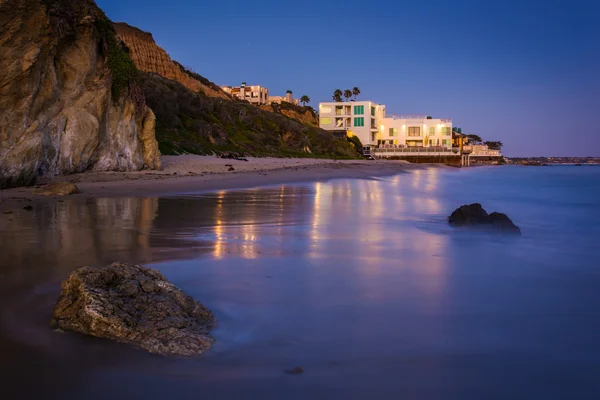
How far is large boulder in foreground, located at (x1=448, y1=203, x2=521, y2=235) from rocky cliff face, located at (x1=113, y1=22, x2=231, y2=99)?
64.4 metres

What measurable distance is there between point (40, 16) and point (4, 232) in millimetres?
9009

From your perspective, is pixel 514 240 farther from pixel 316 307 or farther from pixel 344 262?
pixel 316 307

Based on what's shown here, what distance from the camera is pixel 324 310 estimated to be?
451 cm

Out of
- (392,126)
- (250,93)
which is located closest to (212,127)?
(392,126)

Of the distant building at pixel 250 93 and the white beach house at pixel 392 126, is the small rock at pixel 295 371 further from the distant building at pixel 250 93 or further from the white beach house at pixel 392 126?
the distant building at pixel 250 93

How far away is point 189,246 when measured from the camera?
7.13m

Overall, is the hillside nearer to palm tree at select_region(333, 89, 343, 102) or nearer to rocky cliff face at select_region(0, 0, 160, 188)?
rocky cliff face at select_region(0, 0, 160, 188)

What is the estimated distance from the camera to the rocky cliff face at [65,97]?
13.4 metres

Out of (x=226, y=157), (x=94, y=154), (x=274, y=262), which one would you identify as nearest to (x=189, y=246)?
(x=274, y=262)

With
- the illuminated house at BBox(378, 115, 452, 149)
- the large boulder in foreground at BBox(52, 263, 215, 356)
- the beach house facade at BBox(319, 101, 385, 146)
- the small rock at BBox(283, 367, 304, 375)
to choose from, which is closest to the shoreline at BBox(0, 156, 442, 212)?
the large boulder in foreground at BBox(52, 263, 215, 356)

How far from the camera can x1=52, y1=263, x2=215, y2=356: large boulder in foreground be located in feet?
11.6

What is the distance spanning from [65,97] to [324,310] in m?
14.4

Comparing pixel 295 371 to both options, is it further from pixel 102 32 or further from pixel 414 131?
pixel 414 131

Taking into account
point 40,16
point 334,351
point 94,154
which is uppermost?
point 40,16
